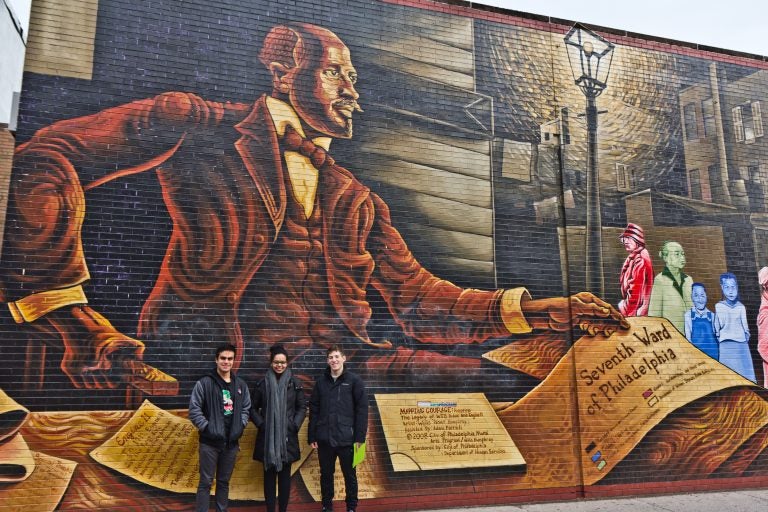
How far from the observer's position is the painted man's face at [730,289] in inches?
348

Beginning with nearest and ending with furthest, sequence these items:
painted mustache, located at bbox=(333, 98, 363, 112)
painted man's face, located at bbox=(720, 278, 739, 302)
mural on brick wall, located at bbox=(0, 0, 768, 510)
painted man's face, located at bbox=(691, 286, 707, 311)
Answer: mural on brick wall, located at bbox=(0, 0, 768, 510) < painted mustache, located at bbox=(333, 98, 363, 112) < painted man's face, located at bbox=(691, 286, 707, 311) < painted man's face, located at bbox=(720, 278, 739, 302)

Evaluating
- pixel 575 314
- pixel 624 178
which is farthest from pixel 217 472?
pixel 624 178

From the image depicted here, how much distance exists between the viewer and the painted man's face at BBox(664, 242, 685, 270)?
8.66m

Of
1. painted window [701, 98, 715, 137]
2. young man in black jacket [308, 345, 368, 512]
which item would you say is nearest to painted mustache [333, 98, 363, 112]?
young man in black jacket [308, 345, 368, 512]

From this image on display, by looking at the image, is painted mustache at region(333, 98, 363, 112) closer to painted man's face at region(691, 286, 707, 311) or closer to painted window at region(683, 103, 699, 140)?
painted window at region(683, 103, 699, 140)

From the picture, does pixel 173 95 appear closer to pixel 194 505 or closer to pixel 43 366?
pixel 43 366

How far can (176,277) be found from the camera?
22.1 feet

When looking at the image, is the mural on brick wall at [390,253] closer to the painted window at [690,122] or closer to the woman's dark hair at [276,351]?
the painted window at [690,122]

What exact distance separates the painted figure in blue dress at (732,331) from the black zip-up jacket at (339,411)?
217 inches

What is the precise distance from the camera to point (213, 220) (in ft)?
22.9

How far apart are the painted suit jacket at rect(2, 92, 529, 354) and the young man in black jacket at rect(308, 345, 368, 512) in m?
0.92

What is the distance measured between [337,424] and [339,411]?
5.1 inches

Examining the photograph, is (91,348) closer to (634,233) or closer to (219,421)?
(219,421)

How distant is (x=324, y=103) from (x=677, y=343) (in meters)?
5.78
